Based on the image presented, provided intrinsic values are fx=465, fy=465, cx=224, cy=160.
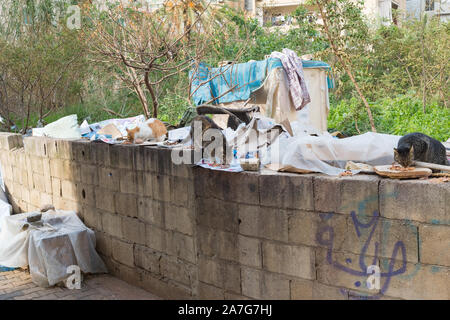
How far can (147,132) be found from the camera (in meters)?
6.13

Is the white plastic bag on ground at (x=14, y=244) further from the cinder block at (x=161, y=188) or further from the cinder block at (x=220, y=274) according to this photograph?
the cinder block at (x=220, y=274)

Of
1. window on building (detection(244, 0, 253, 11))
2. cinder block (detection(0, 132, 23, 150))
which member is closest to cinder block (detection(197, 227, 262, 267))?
cinder block (detection(0, 132, 23, 150))

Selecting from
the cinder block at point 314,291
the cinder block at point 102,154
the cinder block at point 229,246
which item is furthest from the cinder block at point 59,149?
the cinder block at point 314,291

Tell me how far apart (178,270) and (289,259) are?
5.50 feet

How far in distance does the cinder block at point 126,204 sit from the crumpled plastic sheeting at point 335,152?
7.41ft

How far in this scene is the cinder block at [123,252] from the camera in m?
6.07

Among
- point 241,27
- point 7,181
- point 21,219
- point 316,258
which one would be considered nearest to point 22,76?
point 7,181

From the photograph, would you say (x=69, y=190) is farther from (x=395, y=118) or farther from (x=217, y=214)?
(x=395, y=118)

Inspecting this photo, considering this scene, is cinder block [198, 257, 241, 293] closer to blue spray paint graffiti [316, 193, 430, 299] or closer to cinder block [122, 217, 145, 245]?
blue spray paint graffiti [316, 193, 430, 299]

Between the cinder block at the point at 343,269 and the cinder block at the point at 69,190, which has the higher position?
the cinder block at the point at 69,190

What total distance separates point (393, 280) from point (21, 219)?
5.43 meters

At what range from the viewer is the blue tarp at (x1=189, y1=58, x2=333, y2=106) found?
8.94 metres

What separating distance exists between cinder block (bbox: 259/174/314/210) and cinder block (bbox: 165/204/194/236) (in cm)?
112

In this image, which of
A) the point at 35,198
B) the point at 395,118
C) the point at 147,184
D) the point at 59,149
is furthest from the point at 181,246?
the point at 395,118
